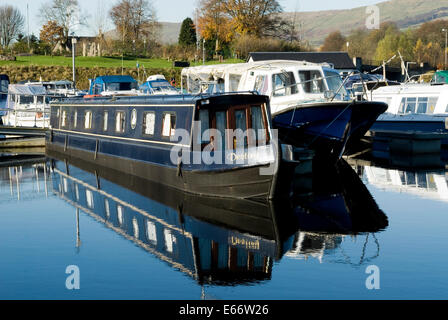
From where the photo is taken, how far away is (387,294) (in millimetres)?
10352

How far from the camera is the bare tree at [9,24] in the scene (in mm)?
101875

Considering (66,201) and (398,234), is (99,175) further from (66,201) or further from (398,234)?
(398,234)

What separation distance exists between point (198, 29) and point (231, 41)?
24.9ft

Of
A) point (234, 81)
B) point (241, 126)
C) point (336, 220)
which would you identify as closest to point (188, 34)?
point (234, 81)

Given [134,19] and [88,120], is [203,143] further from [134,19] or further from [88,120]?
[134,19]

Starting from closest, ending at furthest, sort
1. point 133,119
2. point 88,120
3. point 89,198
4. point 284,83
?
1. point 89,198
2. point 133,119
3. point 284,83
4. point 88,120

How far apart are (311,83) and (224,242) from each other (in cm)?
→ 1101

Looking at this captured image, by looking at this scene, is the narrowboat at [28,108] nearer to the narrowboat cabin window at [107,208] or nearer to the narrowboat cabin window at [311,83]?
the narrowboat cabin window at [311,83]

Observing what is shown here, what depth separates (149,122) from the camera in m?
20.8

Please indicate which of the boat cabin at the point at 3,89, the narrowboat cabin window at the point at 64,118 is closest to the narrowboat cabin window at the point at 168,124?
the narrowboat cabin window at the point at 64,118

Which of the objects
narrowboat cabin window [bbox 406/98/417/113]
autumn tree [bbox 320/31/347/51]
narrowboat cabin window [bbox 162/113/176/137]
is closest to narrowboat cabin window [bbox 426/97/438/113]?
narrowboat cabin window [bbox 406/98/417/113]

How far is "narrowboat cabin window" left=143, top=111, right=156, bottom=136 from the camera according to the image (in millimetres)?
20562

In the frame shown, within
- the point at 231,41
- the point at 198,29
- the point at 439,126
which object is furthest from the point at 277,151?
the point at 198,29

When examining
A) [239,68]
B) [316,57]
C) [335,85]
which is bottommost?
[335,85]
